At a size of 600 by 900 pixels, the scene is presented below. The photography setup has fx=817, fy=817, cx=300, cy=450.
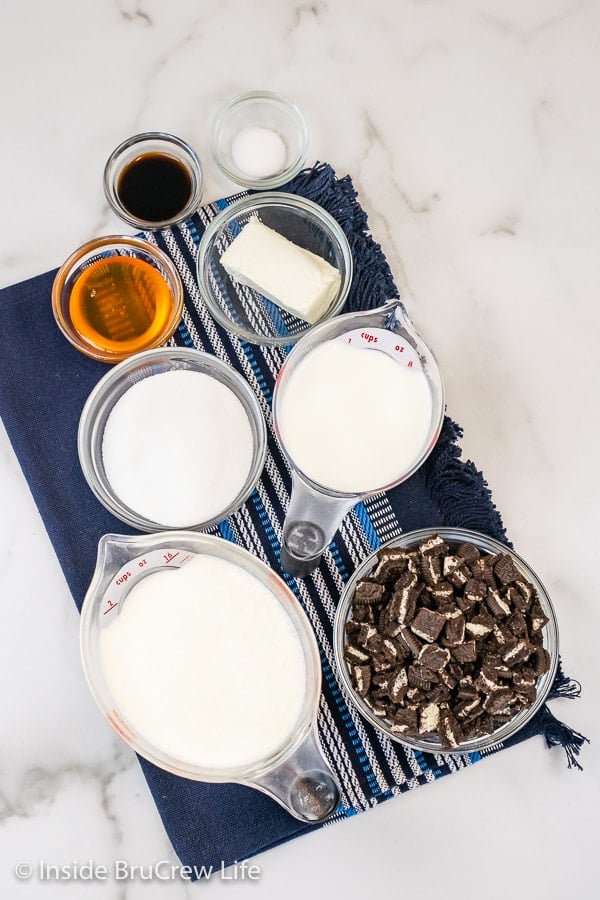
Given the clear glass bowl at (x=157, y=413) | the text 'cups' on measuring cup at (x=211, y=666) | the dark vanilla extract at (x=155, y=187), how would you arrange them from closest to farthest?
the text 'cups' on measuring cup at (x=211, y=666) < the clear glass bowl at (x=157, y=413) < the dark vanilla extract at (x=155, y=187)

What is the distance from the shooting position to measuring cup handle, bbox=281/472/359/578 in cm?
111

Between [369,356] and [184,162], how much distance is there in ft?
1.55

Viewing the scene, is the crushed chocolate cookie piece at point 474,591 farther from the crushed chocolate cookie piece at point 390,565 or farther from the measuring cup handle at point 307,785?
the measuring cup handle at point 307,785

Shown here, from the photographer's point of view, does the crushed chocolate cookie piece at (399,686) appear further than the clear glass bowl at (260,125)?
No

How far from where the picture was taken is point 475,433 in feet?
4.32

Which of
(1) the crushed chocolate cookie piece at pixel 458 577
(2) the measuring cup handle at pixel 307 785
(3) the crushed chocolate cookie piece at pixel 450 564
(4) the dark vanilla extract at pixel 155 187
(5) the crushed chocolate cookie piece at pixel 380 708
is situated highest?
(4) the dark vanilla extract at pixel 155 187

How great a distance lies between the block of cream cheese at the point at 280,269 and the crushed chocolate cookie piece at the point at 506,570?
452 millimetres

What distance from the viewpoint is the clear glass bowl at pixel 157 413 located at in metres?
1.18

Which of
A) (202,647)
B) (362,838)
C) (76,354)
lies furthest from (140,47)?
(362,838)

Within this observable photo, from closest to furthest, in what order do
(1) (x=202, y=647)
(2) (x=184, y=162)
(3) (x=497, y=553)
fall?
1. (1) (x=202, y=647)
2. (3) (x=497, y=553)
3. (2) (x=184, y=162)

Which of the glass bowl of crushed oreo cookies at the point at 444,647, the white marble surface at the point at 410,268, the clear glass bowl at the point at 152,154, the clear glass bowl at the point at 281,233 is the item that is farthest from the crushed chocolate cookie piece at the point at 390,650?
the clear glass bowl at the point at 152,154

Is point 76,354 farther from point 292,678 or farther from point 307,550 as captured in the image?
point 292,678

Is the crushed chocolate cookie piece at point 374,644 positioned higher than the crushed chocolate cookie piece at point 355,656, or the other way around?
the crushed chocolate cookie piece at point 374,644

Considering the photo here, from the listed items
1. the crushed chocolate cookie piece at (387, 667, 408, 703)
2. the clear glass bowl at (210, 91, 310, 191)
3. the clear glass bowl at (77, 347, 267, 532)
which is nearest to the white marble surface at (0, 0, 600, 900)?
the clear glass bowl at (210, 91, 310, 191)
